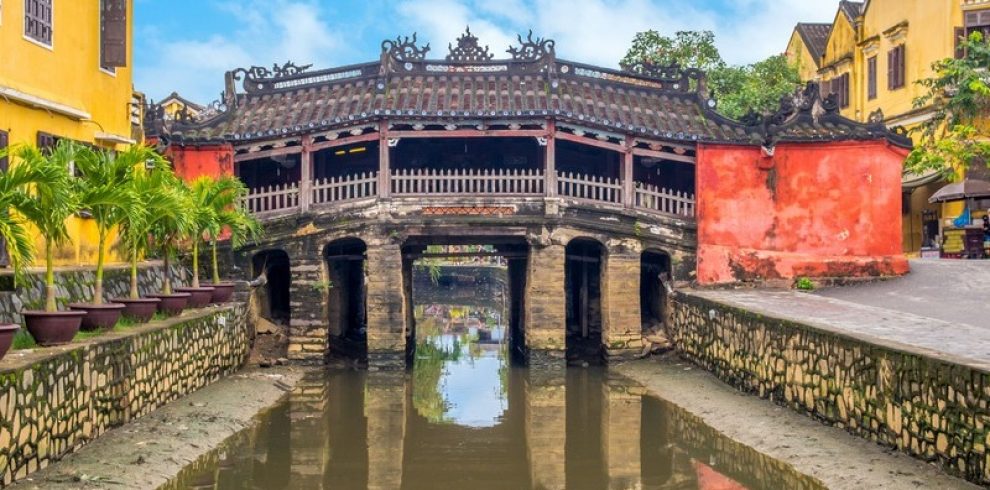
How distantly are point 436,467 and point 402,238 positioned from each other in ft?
29.8

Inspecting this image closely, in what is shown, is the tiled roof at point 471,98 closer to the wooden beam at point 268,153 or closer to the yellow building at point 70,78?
the wooden beam at point 268,153

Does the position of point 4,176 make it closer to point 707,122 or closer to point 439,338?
point 707,122

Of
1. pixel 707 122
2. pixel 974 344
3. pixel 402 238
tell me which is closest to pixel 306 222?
pixel 402 238

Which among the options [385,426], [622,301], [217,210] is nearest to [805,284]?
[622,301]

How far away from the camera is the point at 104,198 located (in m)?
12.5

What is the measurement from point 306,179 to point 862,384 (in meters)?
13.0

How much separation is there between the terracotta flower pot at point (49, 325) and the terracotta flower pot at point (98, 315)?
119 centimetres

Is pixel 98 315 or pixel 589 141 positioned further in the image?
pixel 589 141

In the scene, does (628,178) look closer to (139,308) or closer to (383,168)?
(383,168)

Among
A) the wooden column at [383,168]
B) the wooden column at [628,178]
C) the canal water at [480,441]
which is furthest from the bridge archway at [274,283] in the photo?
the wooden column at [628,178]

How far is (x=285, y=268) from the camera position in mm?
23891

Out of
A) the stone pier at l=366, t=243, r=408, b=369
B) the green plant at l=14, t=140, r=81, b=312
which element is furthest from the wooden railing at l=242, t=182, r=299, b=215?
the green plant at l=14, t=140, r=81, b=312

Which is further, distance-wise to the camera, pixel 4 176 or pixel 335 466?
pixel 335 466

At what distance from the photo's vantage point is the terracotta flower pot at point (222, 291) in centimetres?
1905
